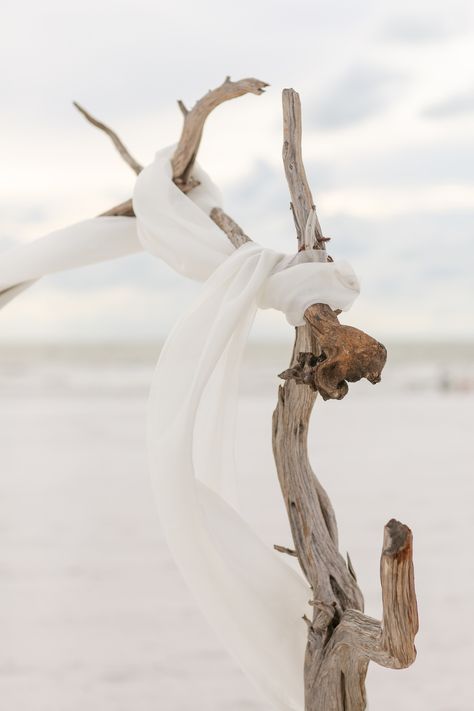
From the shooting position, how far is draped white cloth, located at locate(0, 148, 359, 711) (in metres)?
1.53

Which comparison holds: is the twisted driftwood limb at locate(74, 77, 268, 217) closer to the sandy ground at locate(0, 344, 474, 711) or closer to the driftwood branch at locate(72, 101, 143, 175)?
the driftwood branch at locate(72, 101, 143, 175)

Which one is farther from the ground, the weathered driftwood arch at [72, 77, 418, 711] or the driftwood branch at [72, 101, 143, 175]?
the driftwood branch at [72, 101, 143, 175]

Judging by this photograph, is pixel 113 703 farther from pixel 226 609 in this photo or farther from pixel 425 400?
pixel 425 400

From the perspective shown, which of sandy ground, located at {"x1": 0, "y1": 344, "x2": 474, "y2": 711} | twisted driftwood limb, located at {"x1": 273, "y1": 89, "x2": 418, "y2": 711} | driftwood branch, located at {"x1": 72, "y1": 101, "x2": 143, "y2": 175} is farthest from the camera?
sandy ground, located at {"x1": 0, "y1": 344, "x2": 474, "y2": 711}

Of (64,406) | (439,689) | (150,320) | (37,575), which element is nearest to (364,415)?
(64,406)

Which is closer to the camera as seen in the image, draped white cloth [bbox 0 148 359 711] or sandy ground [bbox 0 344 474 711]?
draped white cloth [bbox 0 148 359 711]

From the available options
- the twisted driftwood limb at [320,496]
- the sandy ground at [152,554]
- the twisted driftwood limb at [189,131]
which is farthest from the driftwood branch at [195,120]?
the sandy ground at [152,554]

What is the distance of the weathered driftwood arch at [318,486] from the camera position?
1402 mm

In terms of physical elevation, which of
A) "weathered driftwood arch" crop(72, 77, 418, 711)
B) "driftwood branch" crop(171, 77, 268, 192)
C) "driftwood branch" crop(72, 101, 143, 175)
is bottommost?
"weathered driftwood arch" crop(72, 77, 418, 711)

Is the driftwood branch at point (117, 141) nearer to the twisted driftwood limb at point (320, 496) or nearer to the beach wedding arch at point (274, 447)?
the beach wedding arch at point (274, 447)

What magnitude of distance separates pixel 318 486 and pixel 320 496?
20 millimetres

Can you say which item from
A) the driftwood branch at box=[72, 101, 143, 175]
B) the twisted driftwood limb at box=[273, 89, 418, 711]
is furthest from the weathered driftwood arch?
the driftwood branch at box=[72, 101, 143, 175]

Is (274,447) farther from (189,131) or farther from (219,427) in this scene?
(189,131)

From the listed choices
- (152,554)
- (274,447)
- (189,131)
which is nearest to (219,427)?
(274,447)
